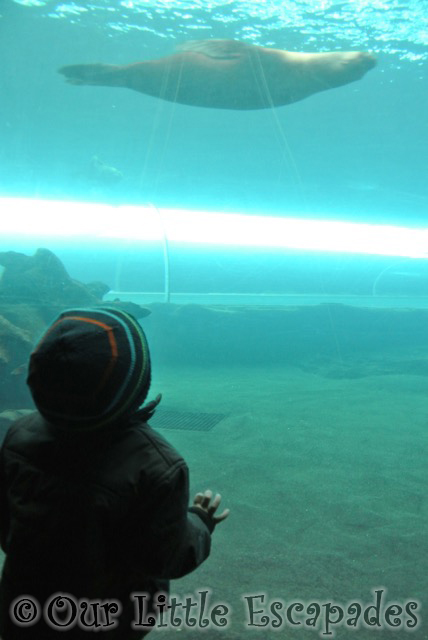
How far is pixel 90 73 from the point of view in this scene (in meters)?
5.52

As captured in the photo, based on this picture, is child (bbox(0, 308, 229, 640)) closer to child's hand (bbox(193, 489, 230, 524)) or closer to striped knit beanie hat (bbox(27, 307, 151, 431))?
striped knit beanie hat (bbox(27, 307, 151, 431))

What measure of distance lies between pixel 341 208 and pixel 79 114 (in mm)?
8698

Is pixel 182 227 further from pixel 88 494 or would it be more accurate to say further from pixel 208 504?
pixel 88 494

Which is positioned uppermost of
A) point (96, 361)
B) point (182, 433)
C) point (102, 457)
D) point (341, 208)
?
point (341, 208)

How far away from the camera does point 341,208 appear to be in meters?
15.8

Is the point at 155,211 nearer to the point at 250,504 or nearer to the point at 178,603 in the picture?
the point at 250,504

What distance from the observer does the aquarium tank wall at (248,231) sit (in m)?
3.77

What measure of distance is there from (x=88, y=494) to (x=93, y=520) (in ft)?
0.20

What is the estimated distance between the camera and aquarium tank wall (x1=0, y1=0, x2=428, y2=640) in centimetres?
377

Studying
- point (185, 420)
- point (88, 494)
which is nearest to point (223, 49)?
point (185, 420)

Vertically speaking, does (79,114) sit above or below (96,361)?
above

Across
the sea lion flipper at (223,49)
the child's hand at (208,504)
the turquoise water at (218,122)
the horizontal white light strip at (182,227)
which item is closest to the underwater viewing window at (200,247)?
the horizontal white light strip at (182,227)

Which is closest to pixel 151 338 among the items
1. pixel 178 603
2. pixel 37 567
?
pixel 178 603

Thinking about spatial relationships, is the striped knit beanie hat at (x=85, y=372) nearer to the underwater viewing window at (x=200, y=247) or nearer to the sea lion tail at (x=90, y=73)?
the sea lion tail at (x=90, y=73)
